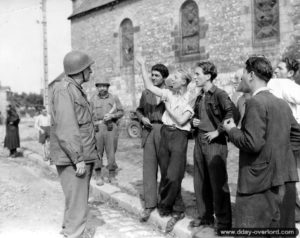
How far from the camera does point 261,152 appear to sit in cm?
300

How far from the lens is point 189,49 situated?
47.9ft

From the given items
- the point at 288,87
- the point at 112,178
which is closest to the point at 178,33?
the point at 112,178

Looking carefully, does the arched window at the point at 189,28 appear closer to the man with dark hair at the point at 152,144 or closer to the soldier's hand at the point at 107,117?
the soldier's hand at the point at 107,117

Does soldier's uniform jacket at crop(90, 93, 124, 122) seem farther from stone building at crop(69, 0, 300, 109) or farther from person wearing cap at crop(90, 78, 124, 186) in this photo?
stone building at crop(69, 0, 300, 109)

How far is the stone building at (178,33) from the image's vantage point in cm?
1173

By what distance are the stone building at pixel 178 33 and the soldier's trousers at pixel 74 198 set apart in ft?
29.5

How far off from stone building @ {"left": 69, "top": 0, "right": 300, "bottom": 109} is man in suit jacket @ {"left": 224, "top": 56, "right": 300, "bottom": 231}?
28.4 ft

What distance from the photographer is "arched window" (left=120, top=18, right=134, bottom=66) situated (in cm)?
1762

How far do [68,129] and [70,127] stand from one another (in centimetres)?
3

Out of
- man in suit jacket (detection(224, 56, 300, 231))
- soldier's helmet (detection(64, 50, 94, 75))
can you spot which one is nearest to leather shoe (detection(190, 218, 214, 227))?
man in suit jacket (detection(224, 56, 300, 231))

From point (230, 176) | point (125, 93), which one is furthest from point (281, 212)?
point (125, 93)

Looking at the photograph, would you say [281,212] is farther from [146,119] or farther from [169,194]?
[146,119]

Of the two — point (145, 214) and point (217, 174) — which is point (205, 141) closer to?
point (217, 174)

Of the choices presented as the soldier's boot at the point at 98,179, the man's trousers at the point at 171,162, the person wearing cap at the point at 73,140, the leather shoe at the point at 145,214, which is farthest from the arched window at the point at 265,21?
the person wearing cap at the point at 73,140
